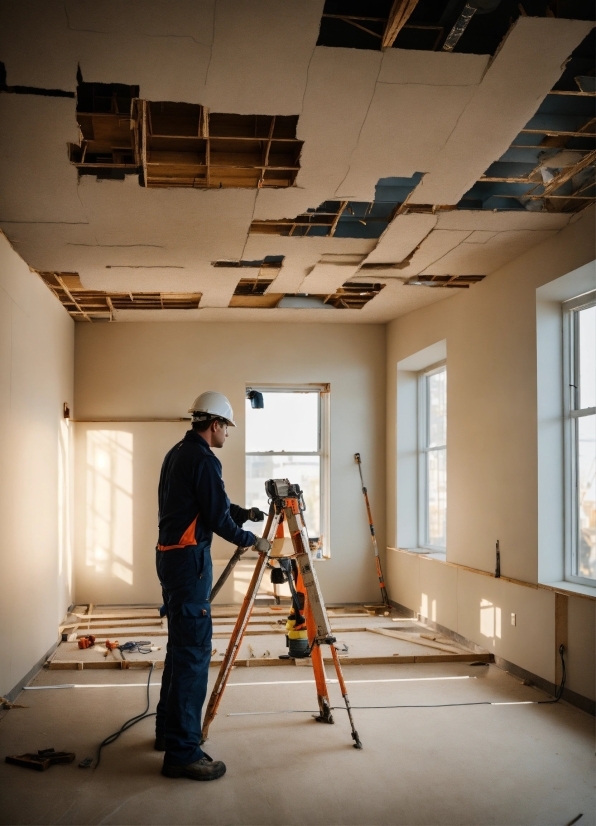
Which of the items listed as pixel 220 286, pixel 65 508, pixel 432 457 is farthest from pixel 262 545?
pixel 432 457

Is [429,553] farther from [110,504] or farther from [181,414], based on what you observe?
[110,504]

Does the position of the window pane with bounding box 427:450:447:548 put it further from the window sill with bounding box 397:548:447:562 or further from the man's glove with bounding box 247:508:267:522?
the man's glove with bounding box 247:508:267:522

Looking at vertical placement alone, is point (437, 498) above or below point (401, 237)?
below

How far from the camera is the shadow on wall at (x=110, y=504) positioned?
824 cm

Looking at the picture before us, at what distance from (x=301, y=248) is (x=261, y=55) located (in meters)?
2.78

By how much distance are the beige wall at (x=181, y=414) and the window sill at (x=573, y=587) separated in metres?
3.51

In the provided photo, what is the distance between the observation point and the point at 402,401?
8.45 metres

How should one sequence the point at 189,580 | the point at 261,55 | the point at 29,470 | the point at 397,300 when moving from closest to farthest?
the point at 261,55 → the point at 189,580 → the point at 29,470 → the point at 397,300

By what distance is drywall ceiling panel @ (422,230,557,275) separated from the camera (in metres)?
5.26

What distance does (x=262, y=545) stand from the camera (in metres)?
3.98

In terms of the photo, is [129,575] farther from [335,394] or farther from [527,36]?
[527,36]

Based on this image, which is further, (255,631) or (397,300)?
(397,300)

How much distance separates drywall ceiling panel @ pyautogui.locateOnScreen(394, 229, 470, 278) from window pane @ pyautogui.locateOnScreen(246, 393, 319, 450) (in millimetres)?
2765

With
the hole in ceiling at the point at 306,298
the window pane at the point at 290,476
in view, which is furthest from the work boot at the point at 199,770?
the window pane at the point at 290,476
